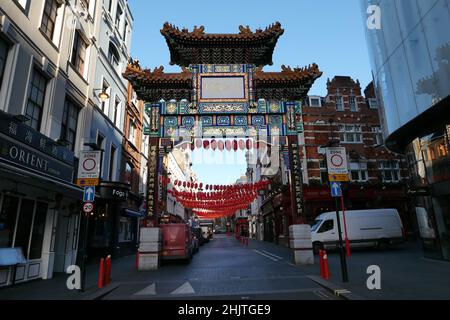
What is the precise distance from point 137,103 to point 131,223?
9982 millimetres

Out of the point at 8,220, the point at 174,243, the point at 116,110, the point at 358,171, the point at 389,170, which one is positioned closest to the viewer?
the point at 8,220

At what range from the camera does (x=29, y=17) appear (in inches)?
420

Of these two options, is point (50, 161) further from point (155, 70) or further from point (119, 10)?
point (119, 10)

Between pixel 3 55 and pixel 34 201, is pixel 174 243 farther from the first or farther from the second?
pixel 3 55

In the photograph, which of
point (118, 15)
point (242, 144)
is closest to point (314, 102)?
point (242, 144)

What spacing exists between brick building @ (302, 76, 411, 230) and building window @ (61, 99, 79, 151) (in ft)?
60.6

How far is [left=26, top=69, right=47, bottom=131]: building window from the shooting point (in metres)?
10.9

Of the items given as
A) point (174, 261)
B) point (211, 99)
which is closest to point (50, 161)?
point (211, 99)

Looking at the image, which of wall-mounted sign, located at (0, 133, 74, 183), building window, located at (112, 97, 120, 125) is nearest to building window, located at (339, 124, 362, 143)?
building window, located at (112, 97, 120, 125)

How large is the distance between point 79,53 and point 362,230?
20204 millimetres

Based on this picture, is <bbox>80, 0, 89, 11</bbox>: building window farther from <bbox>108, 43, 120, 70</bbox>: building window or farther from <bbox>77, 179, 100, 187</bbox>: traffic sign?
<bbox>77, 179, 100, 187</bbox>: traffic sign

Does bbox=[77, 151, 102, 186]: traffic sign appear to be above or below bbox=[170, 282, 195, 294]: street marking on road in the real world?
above

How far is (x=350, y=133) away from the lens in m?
29.0

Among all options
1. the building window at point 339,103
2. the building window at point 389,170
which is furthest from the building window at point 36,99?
the building window at point 389,170
